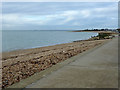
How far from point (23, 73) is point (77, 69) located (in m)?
1.69

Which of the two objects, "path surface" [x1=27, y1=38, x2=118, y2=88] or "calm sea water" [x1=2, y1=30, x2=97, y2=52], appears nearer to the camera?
"path surface" [x1=27, y1=38, x2=118, y2=88]

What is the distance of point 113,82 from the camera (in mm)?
4426

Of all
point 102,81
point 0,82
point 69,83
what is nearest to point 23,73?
point 0,82

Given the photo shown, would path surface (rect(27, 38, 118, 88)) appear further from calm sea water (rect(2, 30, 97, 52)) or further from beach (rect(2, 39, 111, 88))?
calm sea water (rect(2, 30, 97, 52))

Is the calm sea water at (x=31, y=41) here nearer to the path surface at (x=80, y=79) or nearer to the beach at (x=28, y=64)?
the beach at (x=28, y=64)

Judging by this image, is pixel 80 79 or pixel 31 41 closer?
pixel 80 79

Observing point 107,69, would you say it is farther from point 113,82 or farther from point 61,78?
point 61,78

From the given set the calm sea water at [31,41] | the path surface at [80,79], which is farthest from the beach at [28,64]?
the calm sea water at [31,41]

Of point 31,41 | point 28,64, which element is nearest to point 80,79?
point 28,64

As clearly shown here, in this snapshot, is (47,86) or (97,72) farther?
(97,72)

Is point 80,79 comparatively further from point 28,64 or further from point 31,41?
point 31,41

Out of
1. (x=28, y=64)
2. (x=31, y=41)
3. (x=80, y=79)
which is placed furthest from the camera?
(x=31, y=41)

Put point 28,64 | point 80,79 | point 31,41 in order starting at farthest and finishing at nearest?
1. point 31,41
2. point 28,64
3. point 80,79

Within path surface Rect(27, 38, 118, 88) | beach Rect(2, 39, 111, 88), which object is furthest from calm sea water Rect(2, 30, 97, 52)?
path surface Rect(27, 38, 118, 88)
